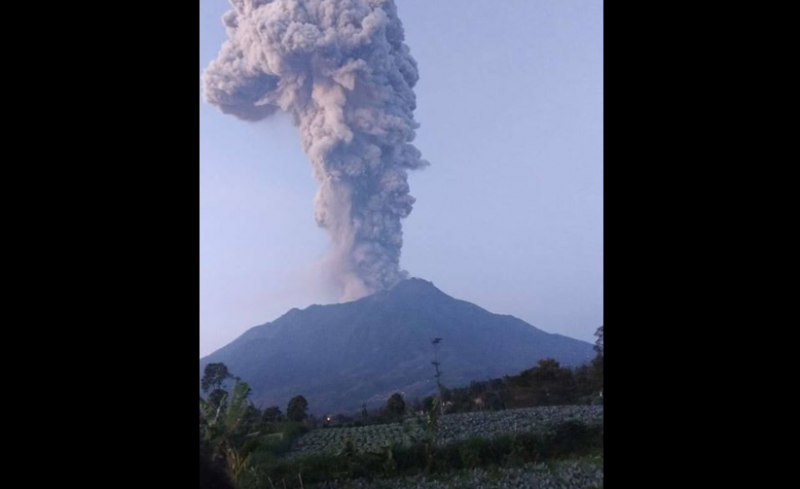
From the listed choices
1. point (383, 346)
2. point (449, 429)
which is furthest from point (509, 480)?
point (383, 346)

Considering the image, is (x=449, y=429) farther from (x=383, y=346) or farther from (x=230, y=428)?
(x=383, y=346)

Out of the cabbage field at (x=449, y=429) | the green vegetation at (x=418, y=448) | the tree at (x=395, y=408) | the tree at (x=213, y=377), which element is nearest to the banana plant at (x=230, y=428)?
the green vegetation at (x=418, y=448)

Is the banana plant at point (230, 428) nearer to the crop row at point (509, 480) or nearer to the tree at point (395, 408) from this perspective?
the crop row at point (509, 480)
